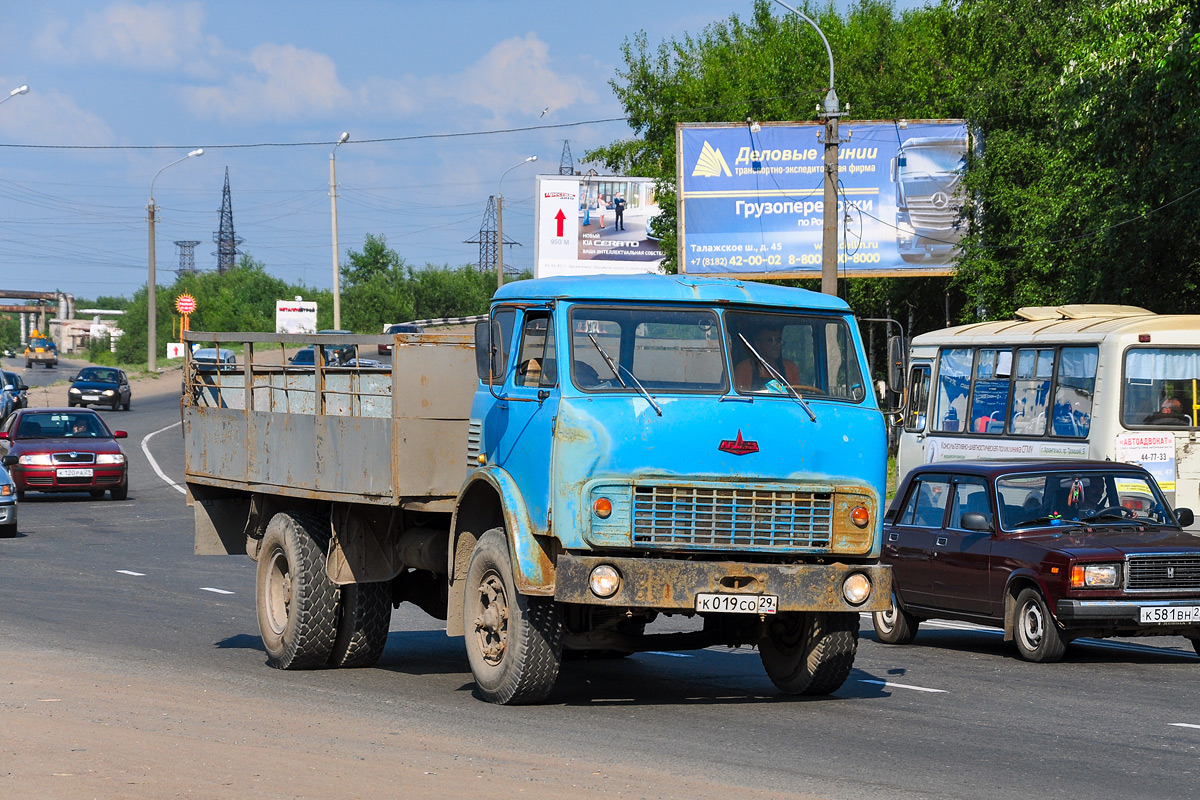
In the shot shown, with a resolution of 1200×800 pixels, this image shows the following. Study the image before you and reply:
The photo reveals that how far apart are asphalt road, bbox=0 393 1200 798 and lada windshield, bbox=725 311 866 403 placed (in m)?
1.93

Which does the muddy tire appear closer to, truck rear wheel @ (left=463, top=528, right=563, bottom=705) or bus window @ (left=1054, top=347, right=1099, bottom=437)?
truck rear wheel @ (left=463, top=528, right=563, bottom=705)

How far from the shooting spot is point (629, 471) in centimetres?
873

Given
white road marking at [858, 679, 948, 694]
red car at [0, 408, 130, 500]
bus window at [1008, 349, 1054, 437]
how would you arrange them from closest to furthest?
white road marking at [858, 679, 948, 694], bus window at [1008, 349, 1054, 437], red car at [0, 408, 130, 500]

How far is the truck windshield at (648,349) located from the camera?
29.9 feet

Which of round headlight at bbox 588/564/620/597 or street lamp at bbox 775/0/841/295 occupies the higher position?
street lamp at bbox 775/0/841/295

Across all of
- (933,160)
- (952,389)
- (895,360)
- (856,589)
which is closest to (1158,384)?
(952,389)

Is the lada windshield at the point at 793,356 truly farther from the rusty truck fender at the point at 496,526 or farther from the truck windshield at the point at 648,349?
the rusty truck fender at the point at 496,526

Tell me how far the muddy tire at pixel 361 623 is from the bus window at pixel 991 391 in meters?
12.2

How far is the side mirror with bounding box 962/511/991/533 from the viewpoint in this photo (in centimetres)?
1318

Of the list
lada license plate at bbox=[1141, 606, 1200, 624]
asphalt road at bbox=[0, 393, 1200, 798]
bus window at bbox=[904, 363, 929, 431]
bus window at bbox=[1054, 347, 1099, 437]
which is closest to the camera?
asphalt road at bbox=[0, 393, 1200, 798]

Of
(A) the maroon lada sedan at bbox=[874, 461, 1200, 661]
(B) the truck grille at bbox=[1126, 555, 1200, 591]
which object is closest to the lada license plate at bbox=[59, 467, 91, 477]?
(A) the maroon lada sedan at bbox=[874, 461, 1200, 661]

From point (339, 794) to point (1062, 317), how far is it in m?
16.3

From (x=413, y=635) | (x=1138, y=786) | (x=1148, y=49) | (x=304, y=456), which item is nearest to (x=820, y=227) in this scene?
(x=1148, y=49)

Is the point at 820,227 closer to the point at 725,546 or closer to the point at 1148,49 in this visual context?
the point at 1148,49
